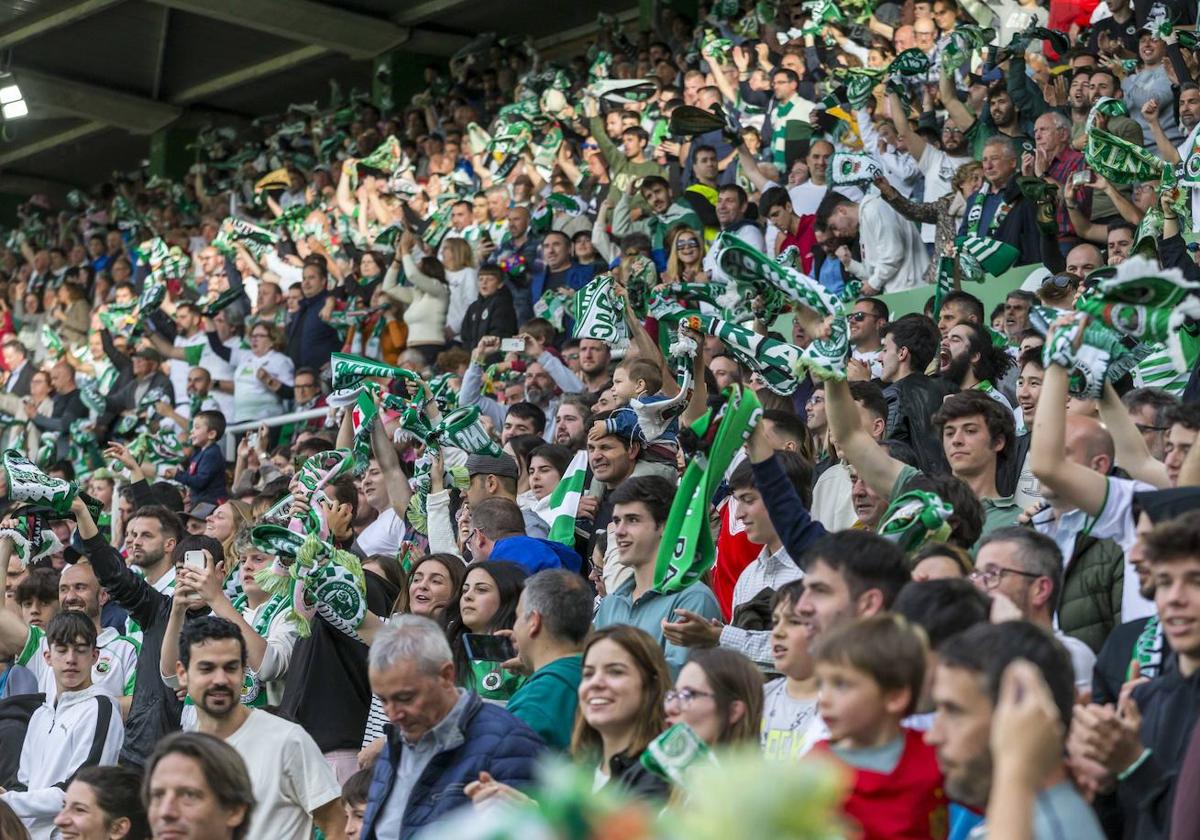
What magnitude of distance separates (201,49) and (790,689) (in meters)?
19.1

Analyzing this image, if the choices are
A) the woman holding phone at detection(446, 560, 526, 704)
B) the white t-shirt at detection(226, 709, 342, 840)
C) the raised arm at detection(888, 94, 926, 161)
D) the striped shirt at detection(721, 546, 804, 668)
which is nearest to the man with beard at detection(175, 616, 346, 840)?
the white t-shirt at detection(226, 709, 342, 840)

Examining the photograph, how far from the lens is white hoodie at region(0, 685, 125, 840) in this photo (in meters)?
6.39

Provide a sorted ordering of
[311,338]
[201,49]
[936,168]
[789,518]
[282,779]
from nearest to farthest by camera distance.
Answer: [789,518] < [282,779] < [936,168] < [311,338] < [201,49]

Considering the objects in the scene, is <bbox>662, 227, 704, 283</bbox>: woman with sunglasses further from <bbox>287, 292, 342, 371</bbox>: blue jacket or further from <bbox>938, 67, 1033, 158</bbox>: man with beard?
<bbox>287, 292, 342, 371</bbox>: blue jacket

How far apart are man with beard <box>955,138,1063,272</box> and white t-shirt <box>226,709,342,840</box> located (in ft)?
17.7

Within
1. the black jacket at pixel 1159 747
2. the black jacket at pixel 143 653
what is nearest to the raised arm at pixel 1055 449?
the black jacket at pixel 1159 747

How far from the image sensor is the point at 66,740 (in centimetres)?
645

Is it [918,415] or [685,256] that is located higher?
[685,256]

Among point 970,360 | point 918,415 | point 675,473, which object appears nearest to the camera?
point 918,415

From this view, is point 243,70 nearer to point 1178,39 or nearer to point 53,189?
point 53,189

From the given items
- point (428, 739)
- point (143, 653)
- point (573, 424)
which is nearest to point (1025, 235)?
point (573, 424)

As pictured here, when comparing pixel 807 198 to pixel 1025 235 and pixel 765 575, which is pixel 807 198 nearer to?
pixel 1025 235

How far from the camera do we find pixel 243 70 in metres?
22.5

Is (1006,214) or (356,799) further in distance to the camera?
(1006,214)
